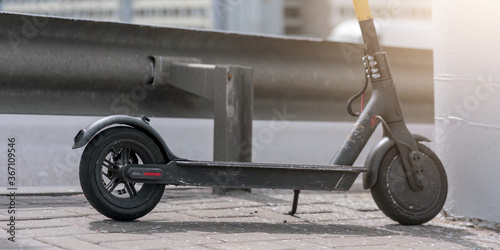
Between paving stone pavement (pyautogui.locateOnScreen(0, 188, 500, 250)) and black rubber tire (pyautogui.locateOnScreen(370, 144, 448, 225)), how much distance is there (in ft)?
0.24

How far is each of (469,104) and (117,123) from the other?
2.13 m

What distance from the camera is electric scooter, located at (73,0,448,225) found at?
4434 mm

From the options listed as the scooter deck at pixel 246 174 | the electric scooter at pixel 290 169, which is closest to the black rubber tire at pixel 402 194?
the electric scooter at pixel 290 169

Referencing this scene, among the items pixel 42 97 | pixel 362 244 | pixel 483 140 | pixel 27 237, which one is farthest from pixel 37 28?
pixel 483 140

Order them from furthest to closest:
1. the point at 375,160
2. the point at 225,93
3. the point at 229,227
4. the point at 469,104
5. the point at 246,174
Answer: the point at 225,93 < the point at 469,104 < the point at 375,160 < the point at 246,174 < the point at 229,227

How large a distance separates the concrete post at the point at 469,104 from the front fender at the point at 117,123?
1.80 metres

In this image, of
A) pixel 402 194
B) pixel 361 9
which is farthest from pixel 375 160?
pixel 361 9

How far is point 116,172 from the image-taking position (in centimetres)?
452

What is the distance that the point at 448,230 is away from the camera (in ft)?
16.2

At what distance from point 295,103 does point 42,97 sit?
1.98m

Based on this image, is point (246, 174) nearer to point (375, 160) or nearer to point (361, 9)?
point (375, 160)

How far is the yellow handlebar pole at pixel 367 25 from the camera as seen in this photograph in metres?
5.00

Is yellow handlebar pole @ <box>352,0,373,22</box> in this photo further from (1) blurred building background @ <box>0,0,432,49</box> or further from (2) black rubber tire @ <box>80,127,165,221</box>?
(1) blurred building background @ <box>0,0,432,49</box>

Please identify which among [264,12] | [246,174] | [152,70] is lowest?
[246,174]
